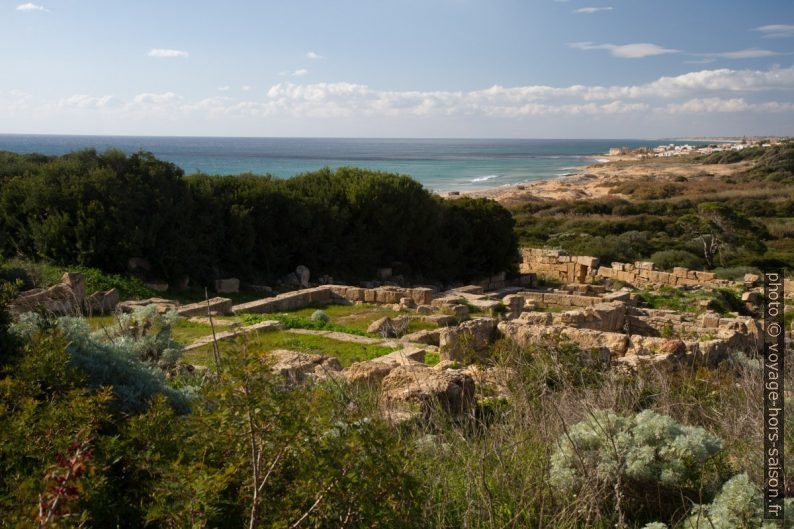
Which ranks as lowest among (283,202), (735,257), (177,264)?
(735,257)

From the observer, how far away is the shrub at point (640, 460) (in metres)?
4.52

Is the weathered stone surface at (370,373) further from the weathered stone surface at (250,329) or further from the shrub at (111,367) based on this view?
the weathered stone surface at (250,329)

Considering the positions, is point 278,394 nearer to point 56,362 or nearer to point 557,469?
point 56,362

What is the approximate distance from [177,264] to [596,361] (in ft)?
41.3

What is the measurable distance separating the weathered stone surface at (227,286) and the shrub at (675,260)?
69.1 feet

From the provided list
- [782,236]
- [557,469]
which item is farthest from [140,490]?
[782,236]

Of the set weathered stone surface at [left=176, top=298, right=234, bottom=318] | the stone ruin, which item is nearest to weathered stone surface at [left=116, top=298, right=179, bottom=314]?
weathered stone surface at [left=176, top=298, right=234, bottom=318]

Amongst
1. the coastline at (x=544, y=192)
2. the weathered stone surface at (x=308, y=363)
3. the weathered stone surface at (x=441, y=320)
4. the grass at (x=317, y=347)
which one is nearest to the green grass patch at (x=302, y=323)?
the grass at (x=317, y=347)

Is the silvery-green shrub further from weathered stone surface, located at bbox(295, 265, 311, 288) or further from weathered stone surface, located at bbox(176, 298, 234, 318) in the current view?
weathered stone surface, located at bbox(295, 265, 311, 288)

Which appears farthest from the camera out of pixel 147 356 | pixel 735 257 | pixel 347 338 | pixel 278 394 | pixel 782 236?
pixel 782 236

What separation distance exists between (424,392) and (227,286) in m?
13.0

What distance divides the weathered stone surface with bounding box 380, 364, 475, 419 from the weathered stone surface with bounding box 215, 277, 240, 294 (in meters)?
11.7

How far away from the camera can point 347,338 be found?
13.1 m

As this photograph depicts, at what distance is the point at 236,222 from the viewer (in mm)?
20328
